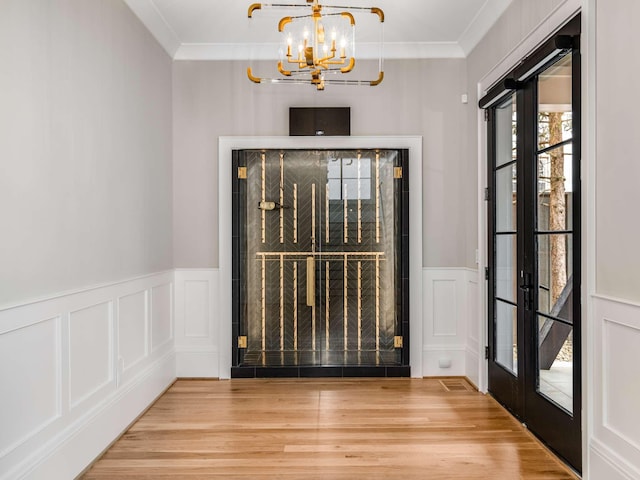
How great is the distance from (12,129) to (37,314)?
2.68ft

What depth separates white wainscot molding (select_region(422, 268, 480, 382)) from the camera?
453 centimetres

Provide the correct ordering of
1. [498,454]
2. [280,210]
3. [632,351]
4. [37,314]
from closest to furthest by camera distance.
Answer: [632,351] < [37,314] < [498,454] < [280,210]

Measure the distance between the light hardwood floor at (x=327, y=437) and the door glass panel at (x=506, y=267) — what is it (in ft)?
2.72

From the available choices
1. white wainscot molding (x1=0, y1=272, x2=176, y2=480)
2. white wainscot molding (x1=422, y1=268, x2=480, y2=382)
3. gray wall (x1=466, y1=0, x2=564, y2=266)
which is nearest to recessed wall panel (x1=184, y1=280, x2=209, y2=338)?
white wainscot molding (x1=0, y1=272, x2=176, y2=480)

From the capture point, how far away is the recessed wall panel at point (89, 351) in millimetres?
2682

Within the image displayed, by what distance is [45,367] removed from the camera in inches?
94.7

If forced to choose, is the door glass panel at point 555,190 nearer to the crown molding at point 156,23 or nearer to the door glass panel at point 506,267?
the door glass panel at point 506,267

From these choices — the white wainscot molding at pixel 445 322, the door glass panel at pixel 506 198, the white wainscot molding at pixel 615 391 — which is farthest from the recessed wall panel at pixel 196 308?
the white wainscot molding at pixel 615 391

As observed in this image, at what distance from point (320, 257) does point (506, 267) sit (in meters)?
1.58

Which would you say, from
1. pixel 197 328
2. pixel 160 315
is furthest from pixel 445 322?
pixel 160 315

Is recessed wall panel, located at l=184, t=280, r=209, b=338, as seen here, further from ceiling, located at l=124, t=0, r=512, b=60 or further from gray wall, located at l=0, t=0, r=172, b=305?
ceiling, located at l=124, t=0, r=512, b=60

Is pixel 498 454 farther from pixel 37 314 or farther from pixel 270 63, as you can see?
pixel 270 63

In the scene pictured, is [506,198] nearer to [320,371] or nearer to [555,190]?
[555,190]

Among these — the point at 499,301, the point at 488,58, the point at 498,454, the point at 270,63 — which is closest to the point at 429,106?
the point at 488,58
